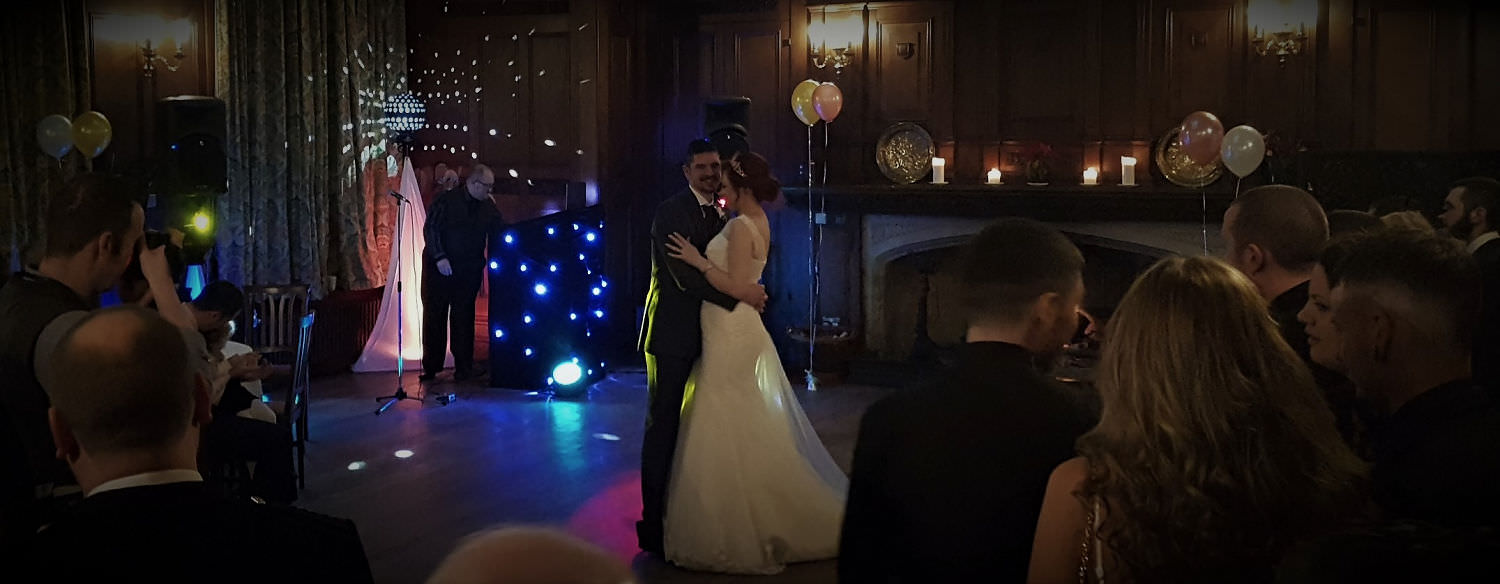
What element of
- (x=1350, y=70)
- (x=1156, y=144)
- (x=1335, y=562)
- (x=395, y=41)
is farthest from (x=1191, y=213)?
(x=1335, y=562)

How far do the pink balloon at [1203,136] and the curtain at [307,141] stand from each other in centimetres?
561

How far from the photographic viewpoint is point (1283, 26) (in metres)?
8.09

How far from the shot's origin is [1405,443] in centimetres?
194

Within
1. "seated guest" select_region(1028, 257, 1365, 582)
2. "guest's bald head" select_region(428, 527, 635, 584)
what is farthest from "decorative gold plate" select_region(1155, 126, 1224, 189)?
"guest's bald head" select_region(428, 527, 635, 584)

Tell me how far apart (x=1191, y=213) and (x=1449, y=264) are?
6.25 metres

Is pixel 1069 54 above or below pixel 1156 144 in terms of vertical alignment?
above

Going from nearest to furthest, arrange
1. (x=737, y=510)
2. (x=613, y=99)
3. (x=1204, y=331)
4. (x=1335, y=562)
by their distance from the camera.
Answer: (x=1335, y=562)
(x=1204, y=331)
(x=737, y=510)
(x=613, y=99)

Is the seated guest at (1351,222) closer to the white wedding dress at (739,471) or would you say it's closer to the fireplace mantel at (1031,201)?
the white wedding dress at (739,471)

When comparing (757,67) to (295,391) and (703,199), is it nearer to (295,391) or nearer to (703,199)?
(295,391)

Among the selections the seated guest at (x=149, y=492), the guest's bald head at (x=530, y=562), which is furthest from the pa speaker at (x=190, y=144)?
the guest's bald head at (x=530, y=562)

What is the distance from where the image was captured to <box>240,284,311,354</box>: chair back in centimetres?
730

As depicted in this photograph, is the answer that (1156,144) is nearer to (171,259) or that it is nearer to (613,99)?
(613,99)

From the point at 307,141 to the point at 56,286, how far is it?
620cm

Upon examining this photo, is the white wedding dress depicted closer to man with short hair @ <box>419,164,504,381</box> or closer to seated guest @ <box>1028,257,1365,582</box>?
seated guest @ <box>1028,257,1365,582</box>
